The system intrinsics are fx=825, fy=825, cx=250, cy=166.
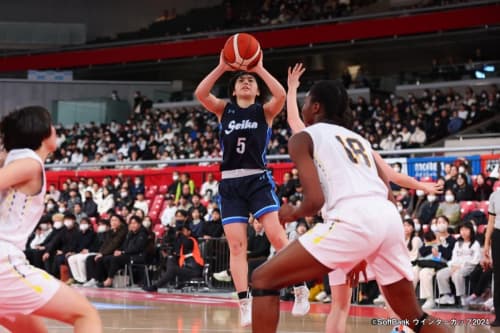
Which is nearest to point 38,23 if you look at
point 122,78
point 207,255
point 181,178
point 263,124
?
point 122,78

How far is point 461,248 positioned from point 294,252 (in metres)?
8.57

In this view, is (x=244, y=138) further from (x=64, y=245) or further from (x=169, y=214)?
(x=64, y=245)

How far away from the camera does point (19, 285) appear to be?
443 cm

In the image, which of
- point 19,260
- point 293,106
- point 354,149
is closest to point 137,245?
point 293,106

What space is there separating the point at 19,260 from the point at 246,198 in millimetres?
3538

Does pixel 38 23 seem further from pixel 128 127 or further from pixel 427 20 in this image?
pixel 427 20

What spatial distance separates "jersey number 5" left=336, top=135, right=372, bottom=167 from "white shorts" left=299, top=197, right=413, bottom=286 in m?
0.26

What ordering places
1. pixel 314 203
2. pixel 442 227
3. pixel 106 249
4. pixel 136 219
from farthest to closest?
pixel 106 249
pixel 136 219
pixel 442 227
pixel 314 203

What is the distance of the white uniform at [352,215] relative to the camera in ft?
15.7

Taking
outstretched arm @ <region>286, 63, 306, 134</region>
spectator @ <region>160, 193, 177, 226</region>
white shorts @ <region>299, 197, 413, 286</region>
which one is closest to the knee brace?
white shorts @ <region>299, 197, 413, 286</region>

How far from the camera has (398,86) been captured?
28.5 meters

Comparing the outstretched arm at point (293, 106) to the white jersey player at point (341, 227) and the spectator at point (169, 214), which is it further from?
the spectator at point (169, 214)

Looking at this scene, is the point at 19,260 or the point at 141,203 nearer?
the point at 19,260

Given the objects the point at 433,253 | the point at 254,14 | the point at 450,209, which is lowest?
the point at 433,253
